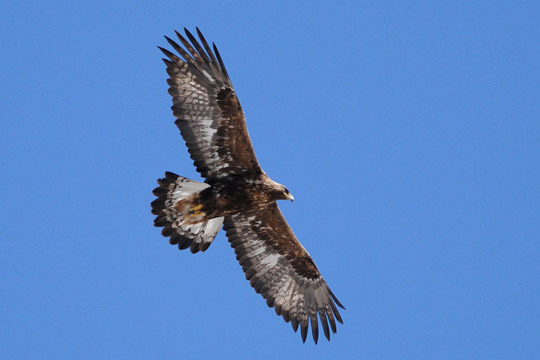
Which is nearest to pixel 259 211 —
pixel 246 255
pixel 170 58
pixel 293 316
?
pixel 246 255

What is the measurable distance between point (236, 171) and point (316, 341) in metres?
3.43

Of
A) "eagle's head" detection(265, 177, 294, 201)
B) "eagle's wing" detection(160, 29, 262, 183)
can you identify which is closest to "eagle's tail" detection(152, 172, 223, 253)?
"eagle's wing" detection(160, 29, 262, 183)

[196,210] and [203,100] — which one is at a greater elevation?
[203,100]

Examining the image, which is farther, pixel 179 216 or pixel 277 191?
pixel 179 216

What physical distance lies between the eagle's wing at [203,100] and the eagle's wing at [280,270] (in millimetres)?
1732

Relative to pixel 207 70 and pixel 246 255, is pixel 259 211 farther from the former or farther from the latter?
pixel 207 70

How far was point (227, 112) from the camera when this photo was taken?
41.0 feet

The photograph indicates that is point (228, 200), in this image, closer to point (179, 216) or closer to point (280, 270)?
point (179, 216)

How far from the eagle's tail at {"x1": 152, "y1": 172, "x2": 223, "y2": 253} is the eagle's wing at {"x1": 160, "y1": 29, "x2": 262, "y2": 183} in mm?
608

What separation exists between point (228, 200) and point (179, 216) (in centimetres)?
88

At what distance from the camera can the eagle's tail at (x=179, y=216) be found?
1280 centimetres

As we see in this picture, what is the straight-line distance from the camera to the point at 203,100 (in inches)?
493

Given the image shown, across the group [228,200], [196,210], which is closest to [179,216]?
[196,210]

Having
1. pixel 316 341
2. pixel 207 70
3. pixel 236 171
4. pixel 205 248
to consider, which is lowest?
pixel 316 341
